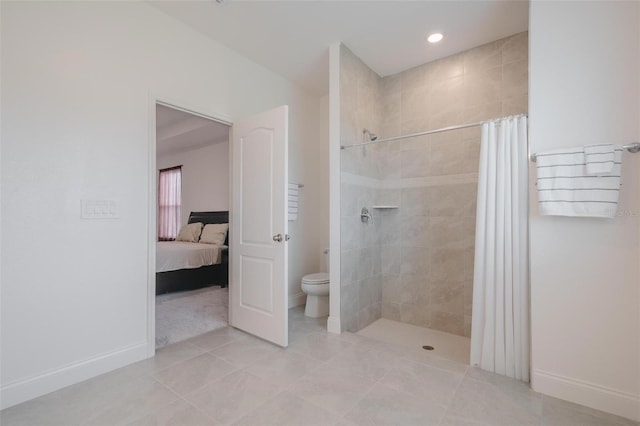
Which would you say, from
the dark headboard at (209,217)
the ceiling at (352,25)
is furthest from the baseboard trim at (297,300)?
the ceiling at (352,25)

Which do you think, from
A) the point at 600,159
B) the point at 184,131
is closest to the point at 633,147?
the point at 600,159

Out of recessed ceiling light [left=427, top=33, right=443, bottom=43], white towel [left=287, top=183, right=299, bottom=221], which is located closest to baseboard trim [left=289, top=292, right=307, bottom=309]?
white towel [left=287, top=183, right=299, bottom=221]

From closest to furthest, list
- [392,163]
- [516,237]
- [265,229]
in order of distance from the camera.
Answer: [516,237]
[265,229]
[392,163]

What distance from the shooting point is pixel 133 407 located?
5.54 ft

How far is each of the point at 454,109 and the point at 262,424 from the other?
120 inches

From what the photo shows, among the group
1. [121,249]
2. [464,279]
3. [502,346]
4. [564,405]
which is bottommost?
[564,405]

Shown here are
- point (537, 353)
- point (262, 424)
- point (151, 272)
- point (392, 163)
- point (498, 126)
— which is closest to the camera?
point (262, 424)

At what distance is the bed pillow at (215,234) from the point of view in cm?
522

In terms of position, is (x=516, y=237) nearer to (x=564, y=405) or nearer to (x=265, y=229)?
(x=564, y=405)

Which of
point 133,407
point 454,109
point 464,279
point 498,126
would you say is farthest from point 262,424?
point 454,109

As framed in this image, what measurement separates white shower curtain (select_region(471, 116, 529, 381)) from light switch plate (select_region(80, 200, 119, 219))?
2.60 meters

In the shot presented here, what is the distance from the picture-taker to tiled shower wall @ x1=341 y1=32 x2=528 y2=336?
9.32 ft

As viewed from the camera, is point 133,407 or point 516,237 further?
point 516,237

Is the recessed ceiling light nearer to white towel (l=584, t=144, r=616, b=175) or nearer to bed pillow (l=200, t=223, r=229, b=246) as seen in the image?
white towel (l=584, t=144, r=616, b=175)
